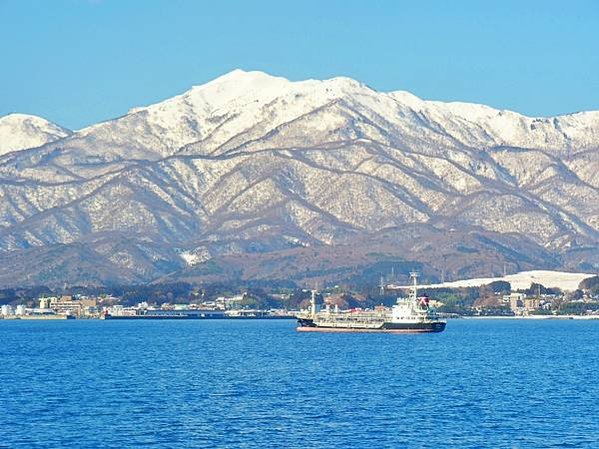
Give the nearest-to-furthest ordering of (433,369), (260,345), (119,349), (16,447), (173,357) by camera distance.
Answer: (16,447) < (433,369) < (173,357) < (119,349) < (260,345)

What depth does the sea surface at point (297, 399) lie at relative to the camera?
78188 mm

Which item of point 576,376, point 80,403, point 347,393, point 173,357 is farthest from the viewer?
point 173,357

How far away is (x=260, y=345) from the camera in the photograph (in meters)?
170

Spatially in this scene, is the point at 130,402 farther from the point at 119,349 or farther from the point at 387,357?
the point at 119,349

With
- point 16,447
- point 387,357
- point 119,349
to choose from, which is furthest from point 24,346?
point 16,447

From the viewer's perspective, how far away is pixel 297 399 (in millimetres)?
95312

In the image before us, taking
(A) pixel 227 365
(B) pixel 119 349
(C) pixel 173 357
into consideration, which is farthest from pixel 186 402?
(B) pixel 119 349

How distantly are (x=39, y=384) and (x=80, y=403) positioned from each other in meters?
14.6

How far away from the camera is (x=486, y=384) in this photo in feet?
354

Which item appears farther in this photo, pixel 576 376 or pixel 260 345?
pixel 260 345

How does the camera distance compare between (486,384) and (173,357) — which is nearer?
(486,384)

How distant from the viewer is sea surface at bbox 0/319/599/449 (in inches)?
3078

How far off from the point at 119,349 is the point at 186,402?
223ft

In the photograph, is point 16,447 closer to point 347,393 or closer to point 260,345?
point 347,393
